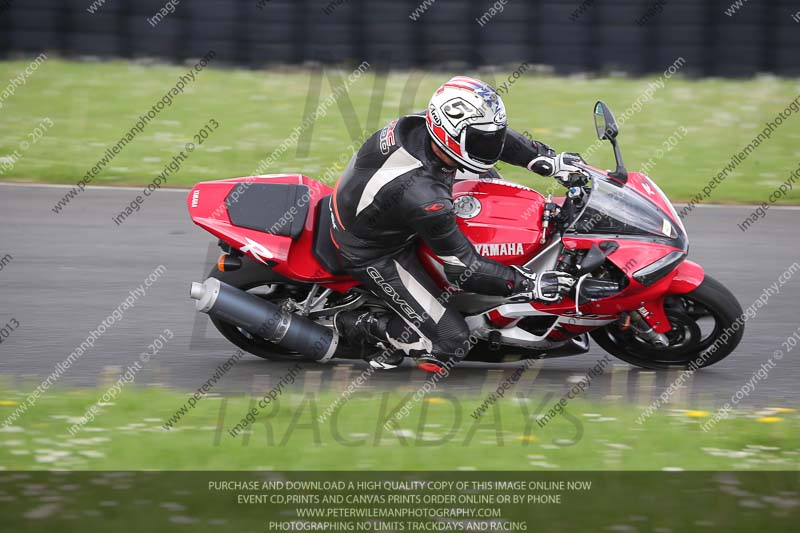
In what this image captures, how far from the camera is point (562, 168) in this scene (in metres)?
6.20

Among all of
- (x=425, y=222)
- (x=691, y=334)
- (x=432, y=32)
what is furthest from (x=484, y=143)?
(x=432, y=32)

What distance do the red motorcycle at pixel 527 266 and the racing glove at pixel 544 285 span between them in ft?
0.49

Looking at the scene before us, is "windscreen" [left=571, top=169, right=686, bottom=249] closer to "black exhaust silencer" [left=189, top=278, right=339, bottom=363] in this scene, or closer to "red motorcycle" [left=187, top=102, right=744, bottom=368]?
"red motorcycle" [left=187, top=102, right=744, bottom=368]

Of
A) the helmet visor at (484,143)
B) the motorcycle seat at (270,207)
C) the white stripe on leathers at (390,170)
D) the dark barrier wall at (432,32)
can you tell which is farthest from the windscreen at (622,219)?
the dark barrier wall at (432,32)

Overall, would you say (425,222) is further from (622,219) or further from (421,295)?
(622,219)

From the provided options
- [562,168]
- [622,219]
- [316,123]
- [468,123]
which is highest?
[468,123]

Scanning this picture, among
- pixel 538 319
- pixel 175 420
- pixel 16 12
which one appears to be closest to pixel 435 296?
pixel 538 319

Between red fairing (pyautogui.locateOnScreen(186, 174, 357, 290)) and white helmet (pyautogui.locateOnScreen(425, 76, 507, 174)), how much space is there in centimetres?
111

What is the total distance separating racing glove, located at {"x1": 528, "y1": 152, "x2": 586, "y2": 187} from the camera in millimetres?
6121

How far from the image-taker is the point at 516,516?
15.1ft

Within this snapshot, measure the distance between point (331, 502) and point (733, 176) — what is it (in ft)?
24.1

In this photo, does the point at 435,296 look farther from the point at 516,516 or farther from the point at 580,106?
the point at 580,106

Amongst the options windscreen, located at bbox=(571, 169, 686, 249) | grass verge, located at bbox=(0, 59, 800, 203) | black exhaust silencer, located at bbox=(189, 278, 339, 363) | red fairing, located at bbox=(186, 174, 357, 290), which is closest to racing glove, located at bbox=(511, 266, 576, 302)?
windscreen, located at bbox=(571, 169, 686, 249)

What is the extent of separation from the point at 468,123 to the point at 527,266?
1.07 meters
